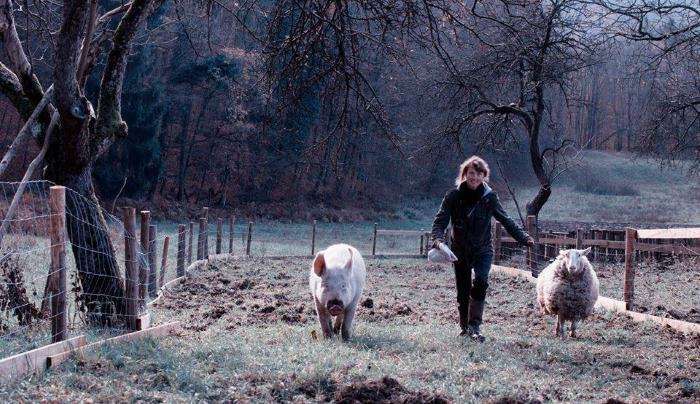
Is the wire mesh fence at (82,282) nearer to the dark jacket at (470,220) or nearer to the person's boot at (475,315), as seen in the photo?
the dark jacket at (470,220)

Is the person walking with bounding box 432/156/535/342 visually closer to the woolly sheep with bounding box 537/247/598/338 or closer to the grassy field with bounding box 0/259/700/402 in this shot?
the grassy field with bounding box 0/259/700/402

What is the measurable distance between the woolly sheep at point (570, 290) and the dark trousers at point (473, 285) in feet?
5.75

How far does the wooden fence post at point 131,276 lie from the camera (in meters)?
8.50

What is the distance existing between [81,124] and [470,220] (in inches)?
181

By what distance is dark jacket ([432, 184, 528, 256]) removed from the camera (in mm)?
9312

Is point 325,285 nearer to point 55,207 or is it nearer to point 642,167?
point 55,207

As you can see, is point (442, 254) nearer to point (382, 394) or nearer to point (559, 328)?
point (559, 328)

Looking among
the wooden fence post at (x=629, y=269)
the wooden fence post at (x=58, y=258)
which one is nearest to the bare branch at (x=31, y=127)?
the wooden fence post at (x=58, y=258)

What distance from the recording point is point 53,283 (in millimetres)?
6457

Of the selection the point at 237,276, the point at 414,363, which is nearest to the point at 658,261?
the point at 237,276

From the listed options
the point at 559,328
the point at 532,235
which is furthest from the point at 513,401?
the point at 532,235

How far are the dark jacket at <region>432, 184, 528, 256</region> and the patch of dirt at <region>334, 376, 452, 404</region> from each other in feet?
12.1

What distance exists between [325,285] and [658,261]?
17159 millimetres

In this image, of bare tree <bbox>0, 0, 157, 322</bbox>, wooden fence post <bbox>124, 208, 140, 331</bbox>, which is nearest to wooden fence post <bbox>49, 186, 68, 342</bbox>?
bare tree <bbox>0, 0, 157, 322</bbox>
